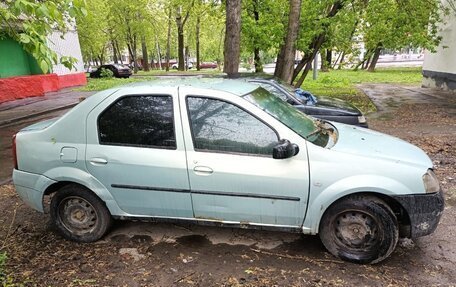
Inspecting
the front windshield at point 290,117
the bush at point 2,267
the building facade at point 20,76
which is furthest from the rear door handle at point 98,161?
the building facade at point 20,76

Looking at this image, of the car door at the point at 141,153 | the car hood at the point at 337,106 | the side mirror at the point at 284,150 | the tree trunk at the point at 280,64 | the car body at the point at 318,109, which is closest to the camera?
the side mirror at the point at 284,150

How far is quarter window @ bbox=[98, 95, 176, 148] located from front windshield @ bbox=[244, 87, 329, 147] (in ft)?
2.59

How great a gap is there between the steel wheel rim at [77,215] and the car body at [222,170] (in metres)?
0.01

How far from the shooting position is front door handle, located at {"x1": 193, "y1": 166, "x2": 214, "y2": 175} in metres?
3.37

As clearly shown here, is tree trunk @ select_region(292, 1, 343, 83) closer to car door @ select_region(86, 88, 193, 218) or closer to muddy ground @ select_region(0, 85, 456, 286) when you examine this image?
muddy ground @ select_region(0, 85, 456, 286)

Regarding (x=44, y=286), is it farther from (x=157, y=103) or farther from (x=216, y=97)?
(x=216, y=97)

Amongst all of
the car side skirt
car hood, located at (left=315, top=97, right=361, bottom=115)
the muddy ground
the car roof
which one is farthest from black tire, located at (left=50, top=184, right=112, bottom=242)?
car hood, located at (left=315, top=97, right=361, bottom=115)

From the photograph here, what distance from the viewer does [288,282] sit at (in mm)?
3135

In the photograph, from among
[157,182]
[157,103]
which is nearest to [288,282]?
[157,182]

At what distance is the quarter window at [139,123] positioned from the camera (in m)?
3.53

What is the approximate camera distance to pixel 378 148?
3428mm

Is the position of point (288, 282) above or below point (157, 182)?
below

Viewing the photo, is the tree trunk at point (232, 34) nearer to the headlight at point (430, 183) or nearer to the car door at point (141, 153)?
the car door at point (141, 153)

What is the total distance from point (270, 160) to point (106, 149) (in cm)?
158
